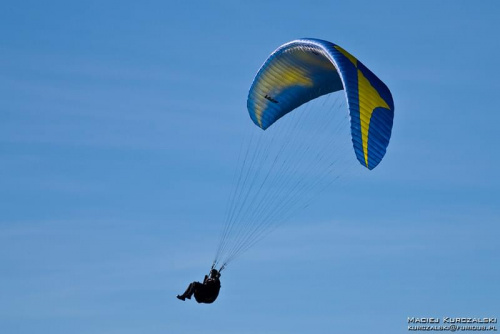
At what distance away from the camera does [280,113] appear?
66625mm

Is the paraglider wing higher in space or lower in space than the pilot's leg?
higher

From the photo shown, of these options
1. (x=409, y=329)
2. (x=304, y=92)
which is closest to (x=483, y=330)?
(x=409, y=329)

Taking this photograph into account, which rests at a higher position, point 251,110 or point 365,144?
point 251,110

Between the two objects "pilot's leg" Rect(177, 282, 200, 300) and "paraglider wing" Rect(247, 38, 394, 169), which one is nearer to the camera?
"paraglider wing" Rect(247, 38, 394, 169)

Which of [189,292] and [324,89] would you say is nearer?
[189,292]

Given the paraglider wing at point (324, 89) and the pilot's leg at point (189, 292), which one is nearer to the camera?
the paraglider wing at point (324, 89)

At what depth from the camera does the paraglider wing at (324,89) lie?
59844 millimetres

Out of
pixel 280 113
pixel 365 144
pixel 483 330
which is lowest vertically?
pixel 483 330

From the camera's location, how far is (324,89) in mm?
65938

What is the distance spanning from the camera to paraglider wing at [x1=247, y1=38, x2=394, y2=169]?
59844 mm

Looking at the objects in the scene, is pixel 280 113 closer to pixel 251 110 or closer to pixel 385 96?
pixel 251 110

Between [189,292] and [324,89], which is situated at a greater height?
[324,89]

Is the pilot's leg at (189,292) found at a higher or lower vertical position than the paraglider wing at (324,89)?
lower

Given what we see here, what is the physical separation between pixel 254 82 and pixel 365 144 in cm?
717
